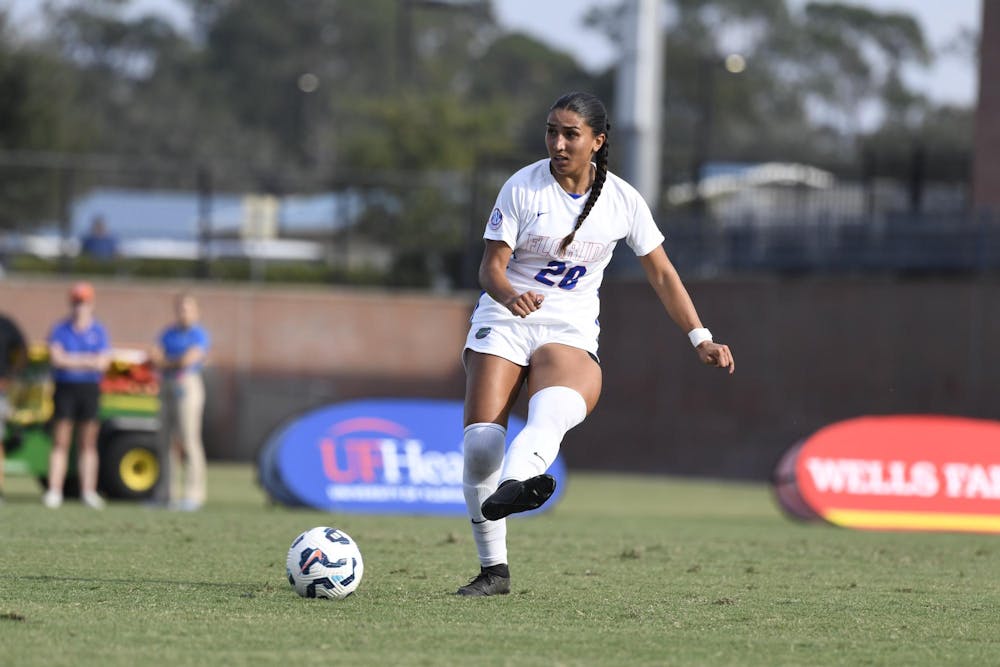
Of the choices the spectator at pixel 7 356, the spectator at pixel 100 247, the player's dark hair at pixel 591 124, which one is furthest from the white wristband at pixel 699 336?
the spectator at pixel 100 247

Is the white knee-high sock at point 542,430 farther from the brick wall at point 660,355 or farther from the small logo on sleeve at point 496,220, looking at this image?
the brick wall at point 660,355

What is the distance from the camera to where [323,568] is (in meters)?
7.38

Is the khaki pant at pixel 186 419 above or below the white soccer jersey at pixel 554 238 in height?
below

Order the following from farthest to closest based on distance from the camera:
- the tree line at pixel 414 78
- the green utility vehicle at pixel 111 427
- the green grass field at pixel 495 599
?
the tree line at pixel 414 78
the green utility vehicle at pixel 111 427
the green grass field at pixel 495 599

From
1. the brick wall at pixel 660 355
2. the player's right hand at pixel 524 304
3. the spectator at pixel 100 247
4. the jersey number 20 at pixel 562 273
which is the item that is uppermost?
the jersey number 20 at pixel 562 273

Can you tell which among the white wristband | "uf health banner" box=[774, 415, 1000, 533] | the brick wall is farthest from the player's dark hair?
the brick wall

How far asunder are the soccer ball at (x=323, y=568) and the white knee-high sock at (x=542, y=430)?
836mm

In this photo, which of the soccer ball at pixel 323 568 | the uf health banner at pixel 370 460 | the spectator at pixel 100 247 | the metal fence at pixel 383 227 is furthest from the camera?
the spectator at pixel 100 247

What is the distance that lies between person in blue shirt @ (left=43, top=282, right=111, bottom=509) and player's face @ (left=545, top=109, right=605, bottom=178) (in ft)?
29.2

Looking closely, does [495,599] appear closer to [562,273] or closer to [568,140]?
[562,273]

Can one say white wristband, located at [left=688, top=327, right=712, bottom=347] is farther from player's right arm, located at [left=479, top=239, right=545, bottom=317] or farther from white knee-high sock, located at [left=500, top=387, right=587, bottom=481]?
player's right arm, located at [left=479, top=239, right=545, bottom=317]

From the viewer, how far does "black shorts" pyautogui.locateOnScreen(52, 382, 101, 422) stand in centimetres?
1537

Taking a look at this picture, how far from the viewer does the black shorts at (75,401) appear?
50.4ft

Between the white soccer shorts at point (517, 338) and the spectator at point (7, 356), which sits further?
the spectator at point (7, 356)
